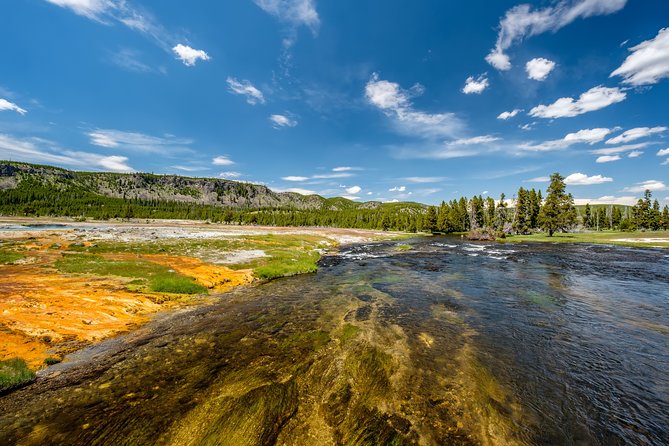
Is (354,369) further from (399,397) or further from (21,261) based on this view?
(21,261)

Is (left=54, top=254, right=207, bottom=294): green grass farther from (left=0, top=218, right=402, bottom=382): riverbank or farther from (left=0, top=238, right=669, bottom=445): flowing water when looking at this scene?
(left=0, top=238, right=669, bottom=445): flowing water

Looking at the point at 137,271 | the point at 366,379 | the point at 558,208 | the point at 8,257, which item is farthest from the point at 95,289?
the point at 558,208

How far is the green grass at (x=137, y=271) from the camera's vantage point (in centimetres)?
2080

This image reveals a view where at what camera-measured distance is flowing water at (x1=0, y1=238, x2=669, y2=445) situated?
7410 mm

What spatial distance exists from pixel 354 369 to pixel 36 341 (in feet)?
45.4

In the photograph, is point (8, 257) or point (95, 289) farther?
point (8, 257)

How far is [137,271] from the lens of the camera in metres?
24.3

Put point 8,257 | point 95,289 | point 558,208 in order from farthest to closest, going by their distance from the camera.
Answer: point 558,208 → point 8,257 → point 95,289

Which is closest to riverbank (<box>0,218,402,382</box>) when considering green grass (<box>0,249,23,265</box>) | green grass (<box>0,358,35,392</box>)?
green grass (<box>0,249,23,265</box>)

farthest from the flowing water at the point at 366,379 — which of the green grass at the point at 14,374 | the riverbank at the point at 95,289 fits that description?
the riverbank at the point at 95,289

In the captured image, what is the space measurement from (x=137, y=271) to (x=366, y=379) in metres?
23.8

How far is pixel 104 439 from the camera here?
6828mm

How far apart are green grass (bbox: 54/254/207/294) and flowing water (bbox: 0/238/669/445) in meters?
4.79

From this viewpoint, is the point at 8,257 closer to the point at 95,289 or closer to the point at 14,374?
the point at 95,289
